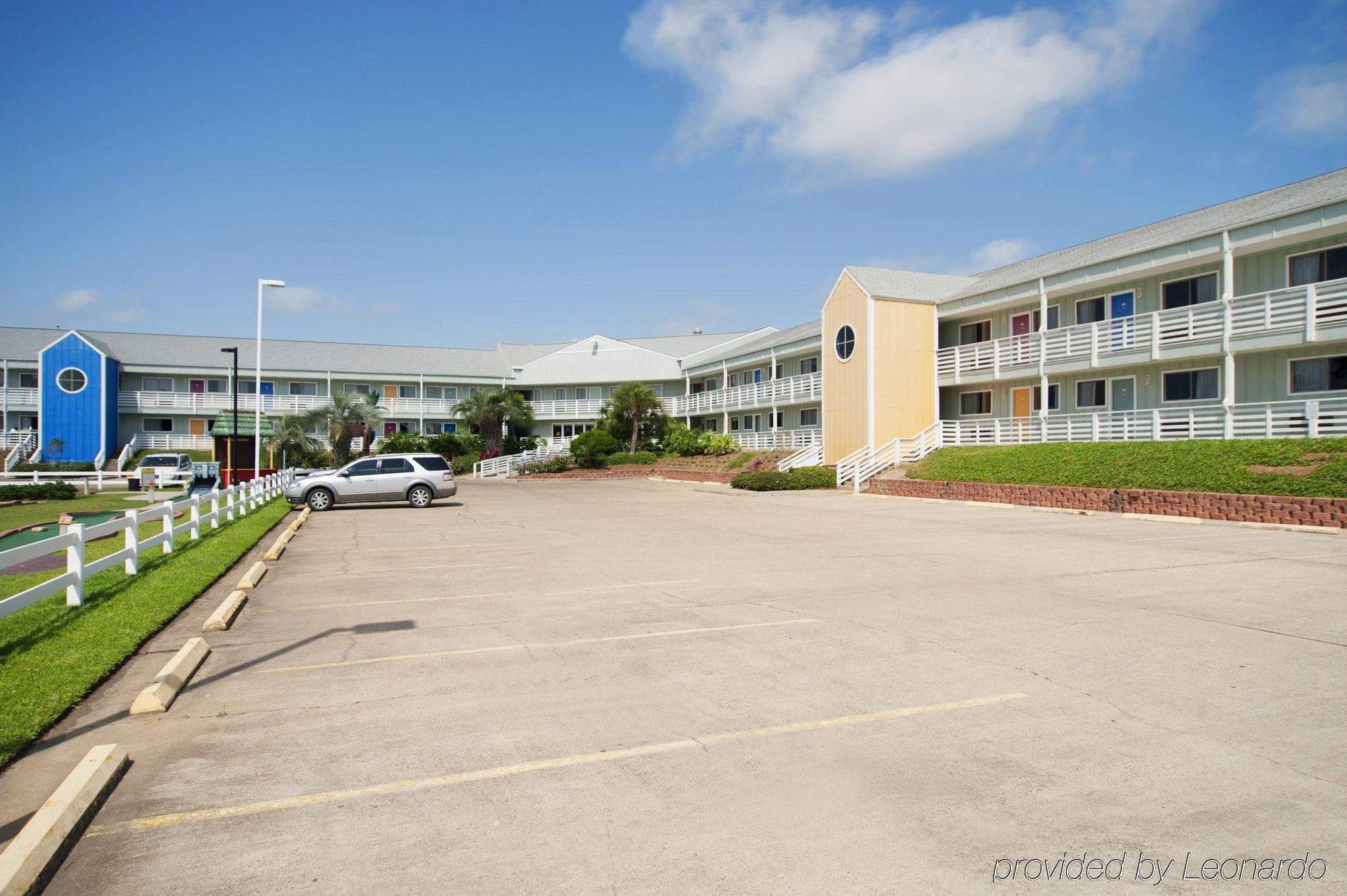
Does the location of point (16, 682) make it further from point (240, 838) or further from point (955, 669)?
point (955, 669)

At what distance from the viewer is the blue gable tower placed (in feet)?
166

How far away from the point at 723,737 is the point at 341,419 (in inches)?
1817

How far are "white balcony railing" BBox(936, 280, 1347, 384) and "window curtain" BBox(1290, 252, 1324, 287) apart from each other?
96cm

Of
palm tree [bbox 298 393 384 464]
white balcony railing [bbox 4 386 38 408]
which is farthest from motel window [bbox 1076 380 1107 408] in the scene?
white balcony railing [bbox 4 386 38 408]

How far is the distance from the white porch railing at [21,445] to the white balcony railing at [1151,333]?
50.7m

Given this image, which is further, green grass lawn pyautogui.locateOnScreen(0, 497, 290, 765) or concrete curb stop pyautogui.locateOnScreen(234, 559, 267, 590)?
concrete curb stop pyautogui.locateOnScreen(234, 559, 267, 590)

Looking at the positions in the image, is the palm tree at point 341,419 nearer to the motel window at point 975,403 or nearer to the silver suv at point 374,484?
the silver suv at point 374,484

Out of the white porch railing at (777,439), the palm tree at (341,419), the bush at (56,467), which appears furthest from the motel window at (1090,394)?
the bush at (56,467)

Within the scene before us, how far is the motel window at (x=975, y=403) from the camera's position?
35375mm

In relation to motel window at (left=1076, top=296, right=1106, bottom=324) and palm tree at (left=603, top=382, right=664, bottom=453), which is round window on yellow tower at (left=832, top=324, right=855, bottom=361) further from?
palm tree at (left=603, top=382, right=664, bottom=453)

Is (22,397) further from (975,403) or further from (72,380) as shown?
(975,403)

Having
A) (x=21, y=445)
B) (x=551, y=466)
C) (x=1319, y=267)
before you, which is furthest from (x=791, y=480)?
(x=21, y=445)

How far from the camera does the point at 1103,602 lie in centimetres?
941

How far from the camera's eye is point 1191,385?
27.1 metres
